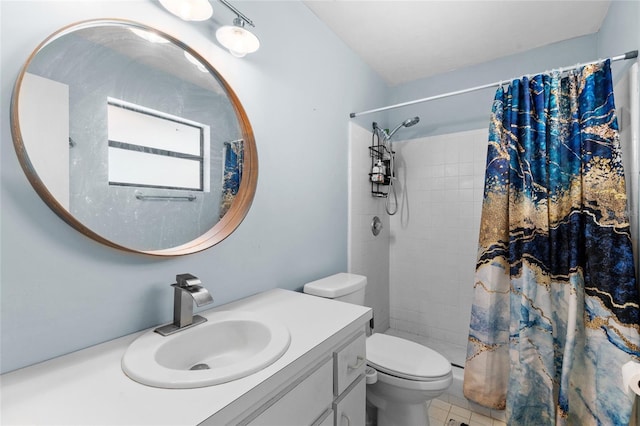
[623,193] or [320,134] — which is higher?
[320,134]

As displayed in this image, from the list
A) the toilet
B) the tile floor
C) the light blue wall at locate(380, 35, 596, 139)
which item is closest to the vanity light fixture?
the toilet

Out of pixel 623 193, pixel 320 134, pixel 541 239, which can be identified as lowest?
pixel 541 239

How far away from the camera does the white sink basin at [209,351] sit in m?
0.66

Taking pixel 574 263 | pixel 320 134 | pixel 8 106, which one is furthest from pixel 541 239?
pixel 8 106

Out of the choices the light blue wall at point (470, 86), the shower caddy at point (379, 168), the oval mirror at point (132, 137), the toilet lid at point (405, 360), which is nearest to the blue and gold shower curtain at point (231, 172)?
the oval mirror at point (132, 137)

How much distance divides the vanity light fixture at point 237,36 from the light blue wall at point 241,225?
0.06 m

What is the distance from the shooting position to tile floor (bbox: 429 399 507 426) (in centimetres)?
164

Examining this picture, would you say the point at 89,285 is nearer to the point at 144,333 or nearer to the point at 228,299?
the point at 144,333

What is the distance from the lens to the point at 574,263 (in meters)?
1.33

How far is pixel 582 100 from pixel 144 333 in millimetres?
2070

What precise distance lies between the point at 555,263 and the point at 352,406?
1.22m

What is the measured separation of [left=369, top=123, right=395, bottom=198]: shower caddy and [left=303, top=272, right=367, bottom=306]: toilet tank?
0.86 m

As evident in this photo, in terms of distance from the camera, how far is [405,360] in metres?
1.44

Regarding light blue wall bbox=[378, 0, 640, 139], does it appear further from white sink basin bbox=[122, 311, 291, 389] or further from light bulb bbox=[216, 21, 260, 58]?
white sink basin bbox=[122, 311, 291, 389]
